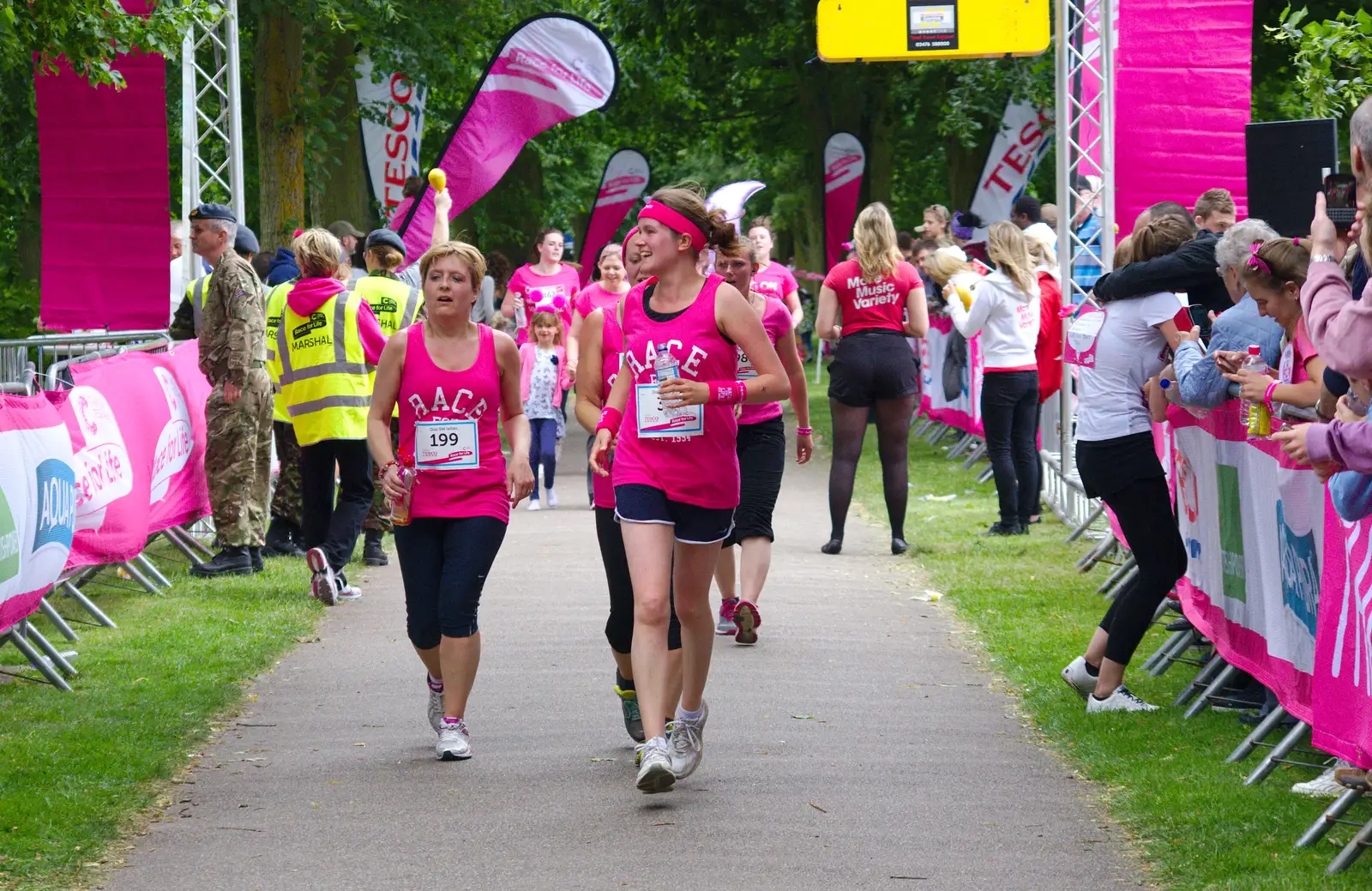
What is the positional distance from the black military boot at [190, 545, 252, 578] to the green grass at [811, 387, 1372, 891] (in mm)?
4105

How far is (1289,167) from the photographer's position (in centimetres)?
746

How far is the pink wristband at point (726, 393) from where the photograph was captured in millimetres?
5984

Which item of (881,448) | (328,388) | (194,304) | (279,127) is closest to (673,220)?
(328,388)

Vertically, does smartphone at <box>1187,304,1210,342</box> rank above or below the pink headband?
below

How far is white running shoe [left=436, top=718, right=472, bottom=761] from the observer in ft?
22.0

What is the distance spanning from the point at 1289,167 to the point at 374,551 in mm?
6839

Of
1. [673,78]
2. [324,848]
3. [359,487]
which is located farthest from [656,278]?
[673,78]

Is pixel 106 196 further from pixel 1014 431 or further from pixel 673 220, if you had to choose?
pixel 673 220

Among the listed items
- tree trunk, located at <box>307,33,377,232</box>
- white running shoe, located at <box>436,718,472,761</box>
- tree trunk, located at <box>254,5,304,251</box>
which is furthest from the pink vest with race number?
tree trunk, located at <box>307,33,377,232</box>

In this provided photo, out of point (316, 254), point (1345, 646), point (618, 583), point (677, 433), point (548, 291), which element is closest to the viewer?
point (1345, 646)

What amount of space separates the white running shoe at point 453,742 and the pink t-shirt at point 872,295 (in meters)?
5.73

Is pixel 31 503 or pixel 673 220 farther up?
pixel 673 220

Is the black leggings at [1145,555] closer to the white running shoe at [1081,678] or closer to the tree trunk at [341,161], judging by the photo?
the white running shoe at [1081,678]

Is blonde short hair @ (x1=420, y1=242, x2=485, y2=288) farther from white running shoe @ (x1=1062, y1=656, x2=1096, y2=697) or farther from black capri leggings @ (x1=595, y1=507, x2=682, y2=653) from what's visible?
white running shoe @ (x1=1062, y1=656, x2=1096, y2=697)
